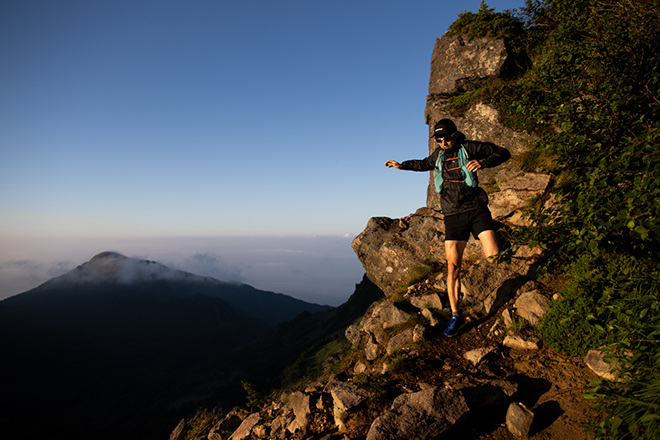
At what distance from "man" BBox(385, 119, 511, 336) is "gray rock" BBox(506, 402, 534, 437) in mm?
2440

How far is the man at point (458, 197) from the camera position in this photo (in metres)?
6.08

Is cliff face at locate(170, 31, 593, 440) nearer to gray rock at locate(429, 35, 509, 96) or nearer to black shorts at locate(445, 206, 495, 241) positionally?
black shorts at locate(445, 206, 495, 241)

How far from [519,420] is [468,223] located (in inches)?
136

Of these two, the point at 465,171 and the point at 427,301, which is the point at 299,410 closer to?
the point at 427,301

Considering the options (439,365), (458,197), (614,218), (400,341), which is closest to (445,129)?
(458,197)

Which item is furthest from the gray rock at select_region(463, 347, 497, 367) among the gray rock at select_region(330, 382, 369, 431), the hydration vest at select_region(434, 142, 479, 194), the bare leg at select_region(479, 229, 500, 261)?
the hydration vest at select_region(434, 142, 479, 194)

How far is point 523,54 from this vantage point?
12984 millimetres

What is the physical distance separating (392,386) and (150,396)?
202009 mm

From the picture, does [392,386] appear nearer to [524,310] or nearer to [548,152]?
[524,310]

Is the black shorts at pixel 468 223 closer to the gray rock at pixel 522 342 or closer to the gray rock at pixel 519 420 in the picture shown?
the gray rock at pixel 522 342

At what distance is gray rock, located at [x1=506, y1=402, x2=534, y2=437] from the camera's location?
12.5ft

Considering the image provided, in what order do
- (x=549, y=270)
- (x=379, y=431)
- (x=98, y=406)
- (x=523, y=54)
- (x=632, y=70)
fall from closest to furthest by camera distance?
(x=379, y=431) < (x=632, y=70) < (x=549, y=270) < (x=523, y=54) < (x=98, y=406)

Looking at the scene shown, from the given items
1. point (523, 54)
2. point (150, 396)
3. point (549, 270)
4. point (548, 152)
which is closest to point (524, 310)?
point (549, 270)

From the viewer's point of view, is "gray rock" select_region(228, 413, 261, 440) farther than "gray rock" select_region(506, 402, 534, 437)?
Yes
